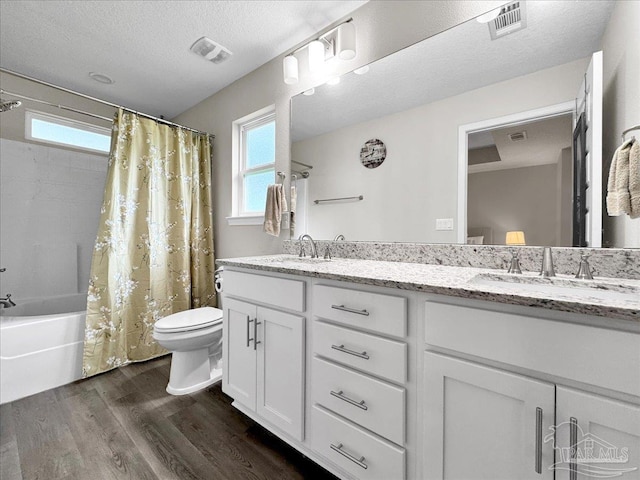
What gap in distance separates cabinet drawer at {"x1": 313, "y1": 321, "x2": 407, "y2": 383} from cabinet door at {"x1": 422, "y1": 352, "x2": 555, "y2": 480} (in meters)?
0.10

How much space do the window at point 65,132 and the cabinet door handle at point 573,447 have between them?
3.76m

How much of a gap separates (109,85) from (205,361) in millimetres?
2587

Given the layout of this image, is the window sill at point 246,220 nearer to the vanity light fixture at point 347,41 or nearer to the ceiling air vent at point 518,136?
the vanity light fixture at point 347,41

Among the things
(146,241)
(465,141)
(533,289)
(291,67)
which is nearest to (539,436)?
(533,289)

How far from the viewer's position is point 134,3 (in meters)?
1.70

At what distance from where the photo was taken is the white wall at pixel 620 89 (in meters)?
0.99

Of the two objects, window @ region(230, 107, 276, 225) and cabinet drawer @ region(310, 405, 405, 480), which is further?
window @ region(230, 107, 276, 225)

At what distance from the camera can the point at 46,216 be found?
2504mm

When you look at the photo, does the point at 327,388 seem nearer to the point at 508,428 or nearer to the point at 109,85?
the point at 508,428

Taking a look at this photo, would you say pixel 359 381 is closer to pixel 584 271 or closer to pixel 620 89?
pixel 584 271

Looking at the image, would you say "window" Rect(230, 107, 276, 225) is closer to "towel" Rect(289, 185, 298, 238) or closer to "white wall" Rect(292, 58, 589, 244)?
"towel" Rect(289, 185, 298, 238)

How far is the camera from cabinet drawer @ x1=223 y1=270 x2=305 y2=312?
48.9 inches

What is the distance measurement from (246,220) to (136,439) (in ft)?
5.14

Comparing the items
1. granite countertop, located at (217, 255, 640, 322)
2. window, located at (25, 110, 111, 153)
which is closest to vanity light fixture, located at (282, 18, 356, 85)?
granite countertop, located at (217, 255, 640, 322)
